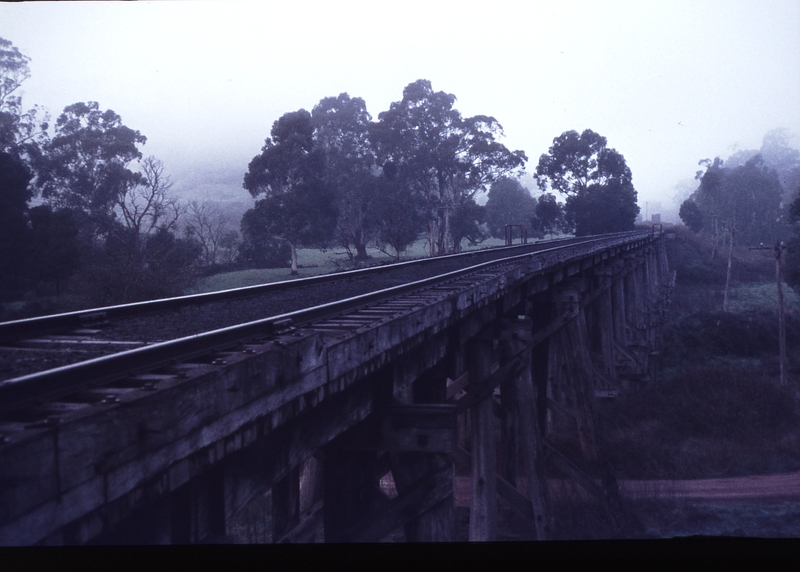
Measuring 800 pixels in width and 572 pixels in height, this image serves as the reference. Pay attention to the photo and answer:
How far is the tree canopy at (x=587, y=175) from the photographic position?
36.2 meters

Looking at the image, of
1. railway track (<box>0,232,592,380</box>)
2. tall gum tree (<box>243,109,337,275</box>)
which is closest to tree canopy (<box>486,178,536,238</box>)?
tall gum tree (<box>243,109,337,275</box>)

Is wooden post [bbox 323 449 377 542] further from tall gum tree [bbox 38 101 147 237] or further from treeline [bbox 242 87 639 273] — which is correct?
treeline [bbox 242 87 639 273]

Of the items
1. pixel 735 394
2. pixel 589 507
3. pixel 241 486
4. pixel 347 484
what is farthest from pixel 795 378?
pixel 241 486

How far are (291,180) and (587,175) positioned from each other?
1994 centimetres

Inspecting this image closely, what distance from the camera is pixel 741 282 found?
34906 mm

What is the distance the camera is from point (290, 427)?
2736 millimetres

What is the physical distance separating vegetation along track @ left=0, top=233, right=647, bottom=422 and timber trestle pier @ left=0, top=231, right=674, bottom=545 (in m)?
0.01

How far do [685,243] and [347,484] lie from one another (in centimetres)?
5126

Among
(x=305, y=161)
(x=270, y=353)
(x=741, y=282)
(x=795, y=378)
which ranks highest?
(x=305, y=161)

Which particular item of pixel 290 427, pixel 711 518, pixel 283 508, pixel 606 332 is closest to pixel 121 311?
pixel 290 427

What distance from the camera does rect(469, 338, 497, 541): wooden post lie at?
18.8 ft

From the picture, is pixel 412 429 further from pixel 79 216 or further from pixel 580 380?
pixel 79 216

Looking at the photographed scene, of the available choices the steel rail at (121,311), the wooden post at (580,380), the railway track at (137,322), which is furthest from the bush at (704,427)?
the railway track at (137,322)

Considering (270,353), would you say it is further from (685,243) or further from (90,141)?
(685,243)
